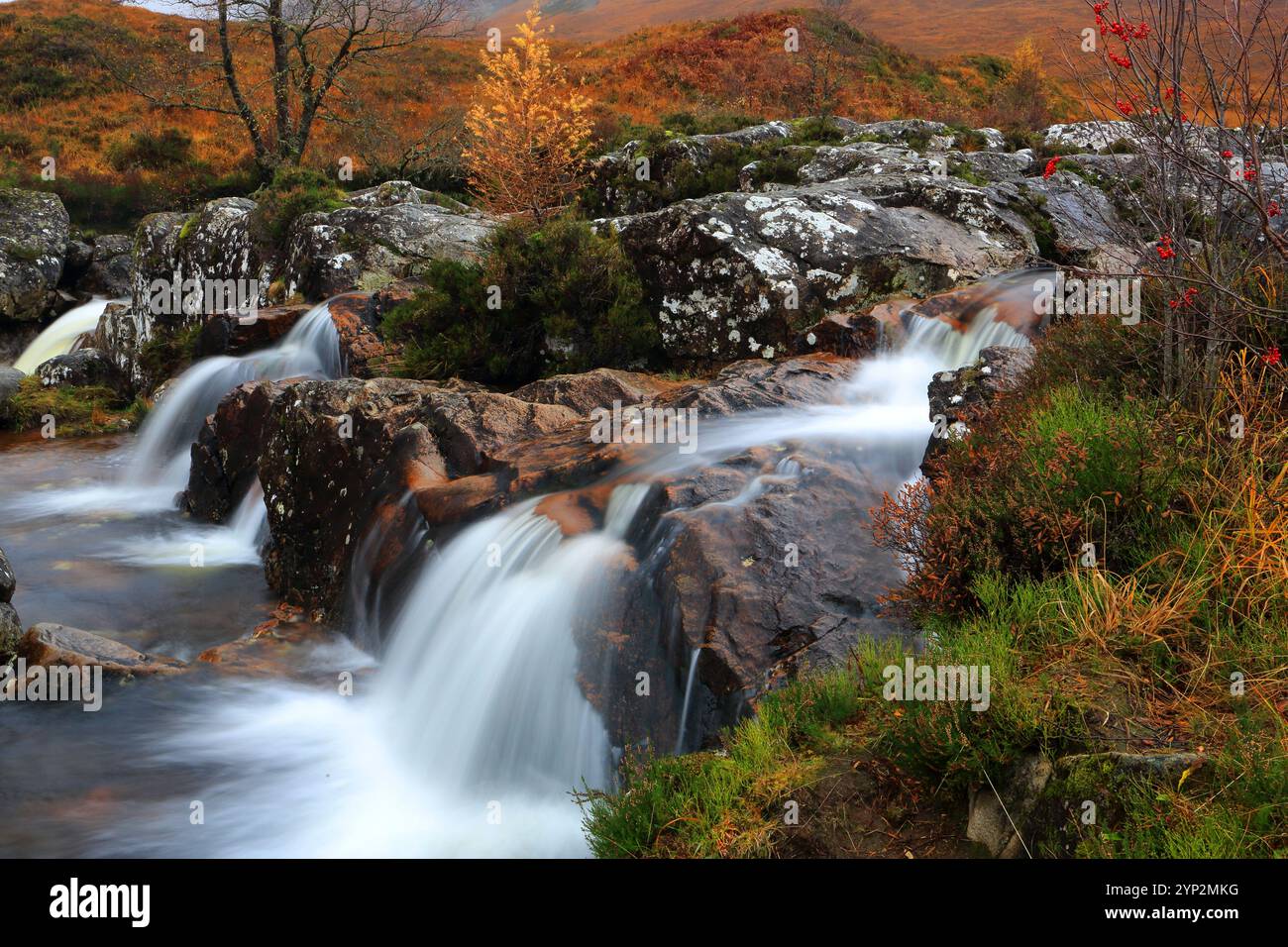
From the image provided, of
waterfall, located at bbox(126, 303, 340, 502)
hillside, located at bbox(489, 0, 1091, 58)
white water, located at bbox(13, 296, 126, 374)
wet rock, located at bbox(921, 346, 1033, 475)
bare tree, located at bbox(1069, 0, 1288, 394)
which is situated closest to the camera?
bare tree, located at bbox(1069, 0, 1288, 394)

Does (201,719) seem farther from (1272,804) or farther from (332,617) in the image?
(1272,804)

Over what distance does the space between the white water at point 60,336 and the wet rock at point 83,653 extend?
50.9 ft

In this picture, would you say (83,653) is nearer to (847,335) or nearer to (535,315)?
(535,315)

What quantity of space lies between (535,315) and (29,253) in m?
16.5

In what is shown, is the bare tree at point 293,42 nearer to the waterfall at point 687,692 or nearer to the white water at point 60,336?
the white water at point 60,336

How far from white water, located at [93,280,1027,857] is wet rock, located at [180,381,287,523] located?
4.56m

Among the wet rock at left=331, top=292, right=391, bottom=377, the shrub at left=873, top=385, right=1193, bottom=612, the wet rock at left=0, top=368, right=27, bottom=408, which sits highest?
the wet rock at left=331, top=292, right=391, bottom=377

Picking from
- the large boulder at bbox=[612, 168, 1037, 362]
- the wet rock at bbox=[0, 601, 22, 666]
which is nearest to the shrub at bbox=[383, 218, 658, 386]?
the large boulder at bbox=[612, 168, 1037, 362]

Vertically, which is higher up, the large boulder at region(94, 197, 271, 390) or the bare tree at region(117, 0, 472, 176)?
the bare tree at region(117, 0, 472, 176)

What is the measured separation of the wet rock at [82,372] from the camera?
59.4ft

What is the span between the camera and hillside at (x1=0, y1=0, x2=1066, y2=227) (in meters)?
26.6

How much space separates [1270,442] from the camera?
4785mm

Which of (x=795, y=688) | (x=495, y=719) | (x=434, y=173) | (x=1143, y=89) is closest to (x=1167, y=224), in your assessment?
(x=1143, y=89)

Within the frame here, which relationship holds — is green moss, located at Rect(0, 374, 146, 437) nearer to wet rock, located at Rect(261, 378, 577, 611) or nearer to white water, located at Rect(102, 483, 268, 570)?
white water, located at Rect(102, 483, 268, 570)
